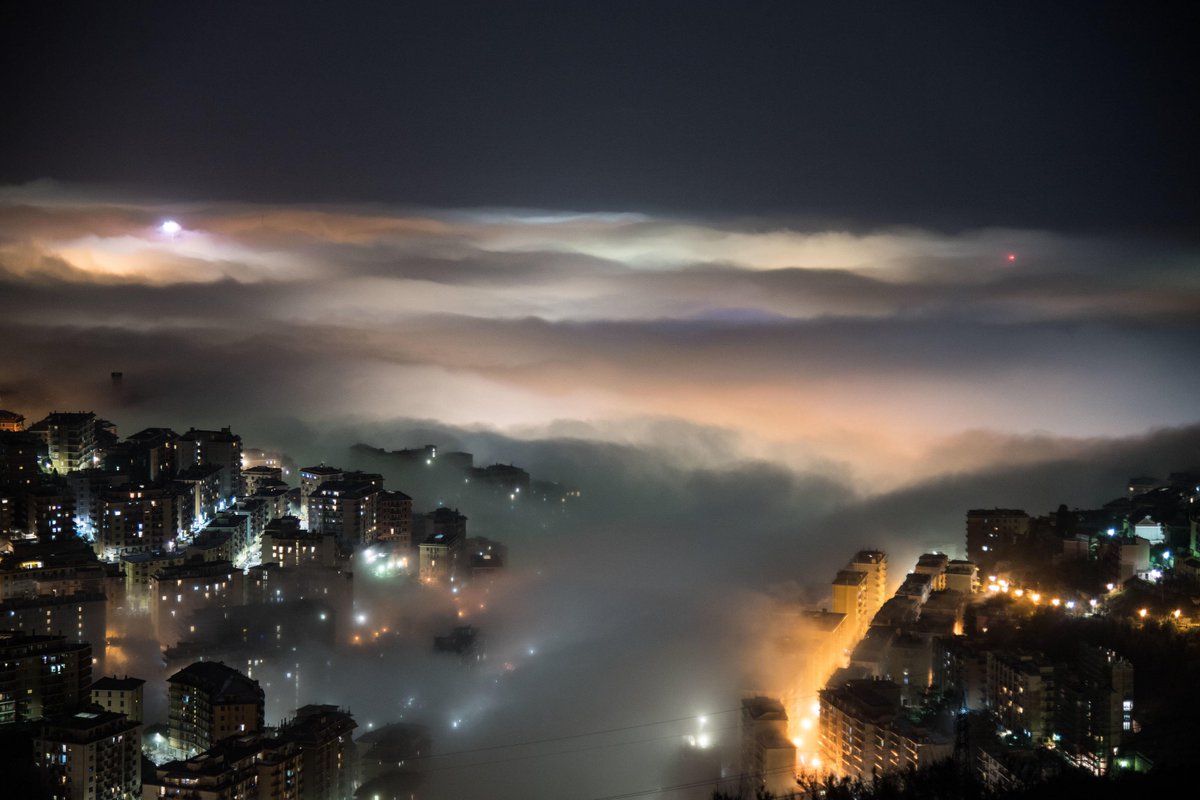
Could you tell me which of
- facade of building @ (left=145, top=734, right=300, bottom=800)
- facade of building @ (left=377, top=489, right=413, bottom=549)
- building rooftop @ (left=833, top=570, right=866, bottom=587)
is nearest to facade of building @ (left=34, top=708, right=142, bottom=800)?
facade of building @ (left=145, top=734, right=300, bottom=800)

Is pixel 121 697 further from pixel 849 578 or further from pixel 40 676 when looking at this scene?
pixel 849 578

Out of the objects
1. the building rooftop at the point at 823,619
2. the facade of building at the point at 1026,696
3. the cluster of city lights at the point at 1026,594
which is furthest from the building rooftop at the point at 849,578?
the facade of building at the point at 1026,696

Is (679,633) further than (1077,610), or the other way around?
(679,633)

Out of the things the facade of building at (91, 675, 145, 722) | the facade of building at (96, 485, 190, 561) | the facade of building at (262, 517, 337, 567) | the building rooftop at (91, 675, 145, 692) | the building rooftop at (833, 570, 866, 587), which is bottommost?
the facade of building at (91, 675, 145, 722)

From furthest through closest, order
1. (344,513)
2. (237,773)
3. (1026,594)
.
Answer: (344,513) < (1026,594) < (237,773)

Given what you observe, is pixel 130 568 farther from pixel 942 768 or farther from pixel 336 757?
pixel 942 768

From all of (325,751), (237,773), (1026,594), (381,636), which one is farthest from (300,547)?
(1026,594)

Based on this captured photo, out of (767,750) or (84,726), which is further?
(767,750)

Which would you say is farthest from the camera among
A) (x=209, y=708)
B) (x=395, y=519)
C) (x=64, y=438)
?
(x=395, y=519)

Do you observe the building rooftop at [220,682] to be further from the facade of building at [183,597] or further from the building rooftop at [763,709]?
the building rooftop at [763,709]

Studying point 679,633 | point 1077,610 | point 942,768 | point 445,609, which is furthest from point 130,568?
point 1077,610

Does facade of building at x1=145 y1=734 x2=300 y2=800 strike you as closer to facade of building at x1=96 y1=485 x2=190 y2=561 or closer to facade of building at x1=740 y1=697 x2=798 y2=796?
facade of building at x1=740 y1=697 x2=798 y2=796
